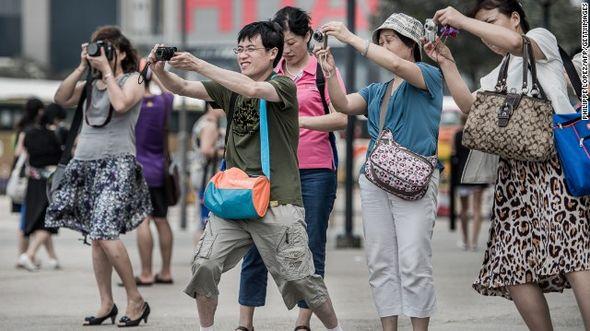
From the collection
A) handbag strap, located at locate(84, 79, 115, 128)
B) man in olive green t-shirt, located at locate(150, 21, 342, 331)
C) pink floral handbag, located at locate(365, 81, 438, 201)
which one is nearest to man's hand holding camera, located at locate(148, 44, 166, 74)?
man in olive green t-shirt, located at locate(150, 21, 342, 331)

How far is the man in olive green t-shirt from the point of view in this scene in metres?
6.45

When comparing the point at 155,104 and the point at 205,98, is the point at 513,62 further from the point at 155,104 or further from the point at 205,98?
the point at 155,104

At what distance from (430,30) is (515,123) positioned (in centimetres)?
58

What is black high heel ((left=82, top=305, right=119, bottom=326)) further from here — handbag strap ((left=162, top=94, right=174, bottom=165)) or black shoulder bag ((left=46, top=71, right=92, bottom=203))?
handbag strap ((left=162, top=94, right=174, bottom=165))

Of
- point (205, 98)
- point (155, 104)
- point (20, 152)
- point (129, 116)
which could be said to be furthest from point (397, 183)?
point (20, 152)

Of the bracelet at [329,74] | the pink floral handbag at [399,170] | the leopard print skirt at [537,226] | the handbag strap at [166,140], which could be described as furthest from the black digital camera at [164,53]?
the handbag strap at [166,140]

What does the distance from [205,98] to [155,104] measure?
4067 millimetres

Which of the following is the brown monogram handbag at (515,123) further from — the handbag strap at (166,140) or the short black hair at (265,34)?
the handbag strap at (166,140)

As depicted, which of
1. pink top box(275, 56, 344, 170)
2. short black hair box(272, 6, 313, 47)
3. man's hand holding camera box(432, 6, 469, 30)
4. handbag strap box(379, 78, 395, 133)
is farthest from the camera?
pink top box(275, 56, 344, 170)

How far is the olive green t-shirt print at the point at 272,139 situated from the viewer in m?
6.48

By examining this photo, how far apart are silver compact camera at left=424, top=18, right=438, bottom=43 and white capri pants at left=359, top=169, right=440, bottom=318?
2.79 feet

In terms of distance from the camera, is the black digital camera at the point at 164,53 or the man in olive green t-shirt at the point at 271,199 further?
the man in olive green t-shirt at the point at 271,199

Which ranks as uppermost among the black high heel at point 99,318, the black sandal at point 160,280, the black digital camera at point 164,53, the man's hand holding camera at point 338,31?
the man's hand holding camera at point 338,31

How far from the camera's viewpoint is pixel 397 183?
6.49 metres
